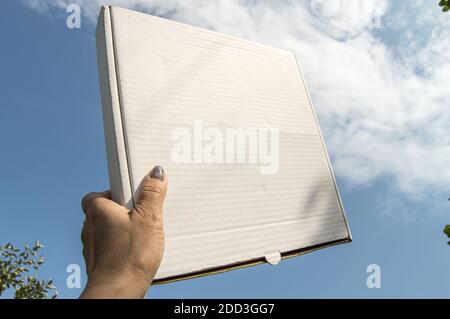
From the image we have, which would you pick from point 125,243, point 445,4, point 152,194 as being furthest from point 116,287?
point 445,4

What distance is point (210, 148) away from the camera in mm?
1036

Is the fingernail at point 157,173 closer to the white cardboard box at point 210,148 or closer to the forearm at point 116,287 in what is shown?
the white cardboard box at point 210,148

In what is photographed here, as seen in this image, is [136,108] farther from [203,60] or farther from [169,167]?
[203,60]

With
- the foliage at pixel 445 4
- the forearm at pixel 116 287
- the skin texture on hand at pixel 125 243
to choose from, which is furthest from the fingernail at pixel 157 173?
the foliage at pixel 445 4

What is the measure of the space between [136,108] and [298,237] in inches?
23.5

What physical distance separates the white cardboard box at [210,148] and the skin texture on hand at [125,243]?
4 centimetres

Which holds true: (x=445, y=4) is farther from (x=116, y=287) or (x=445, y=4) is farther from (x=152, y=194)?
(x=116, y=287)

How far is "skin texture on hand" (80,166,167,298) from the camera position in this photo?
30.5 inches

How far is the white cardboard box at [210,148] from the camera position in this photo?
932mm

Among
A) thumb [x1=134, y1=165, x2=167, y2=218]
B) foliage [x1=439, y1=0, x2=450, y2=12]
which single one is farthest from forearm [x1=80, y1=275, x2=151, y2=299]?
foliage [x1=439, y1=0, x2=450, y2=12]

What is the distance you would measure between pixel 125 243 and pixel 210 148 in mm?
356

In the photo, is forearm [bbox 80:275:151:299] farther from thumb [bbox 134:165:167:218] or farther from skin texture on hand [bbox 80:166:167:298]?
thumb [bbox 134:165:167:218]

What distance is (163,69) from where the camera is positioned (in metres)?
1.08

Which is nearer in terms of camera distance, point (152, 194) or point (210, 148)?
point (152, 194)
